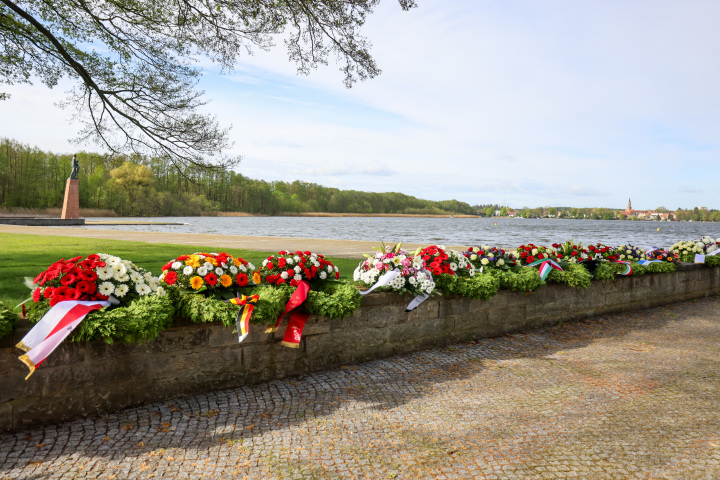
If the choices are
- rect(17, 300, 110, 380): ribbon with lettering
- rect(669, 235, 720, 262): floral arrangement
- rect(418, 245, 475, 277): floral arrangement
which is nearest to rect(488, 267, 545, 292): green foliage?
rect(418, 245, 475, 277): floral arrangement

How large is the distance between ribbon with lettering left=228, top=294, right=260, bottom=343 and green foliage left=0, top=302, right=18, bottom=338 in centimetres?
152

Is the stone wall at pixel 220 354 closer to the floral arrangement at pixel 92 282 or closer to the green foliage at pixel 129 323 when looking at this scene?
the green foliage at pixel 129 323

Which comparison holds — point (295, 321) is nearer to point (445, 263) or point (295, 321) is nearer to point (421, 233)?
point (445, 263)

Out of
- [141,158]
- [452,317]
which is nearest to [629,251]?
[452,317]

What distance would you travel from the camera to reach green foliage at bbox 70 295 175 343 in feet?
11.2

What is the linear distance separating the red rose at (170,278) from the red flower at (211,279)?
0.27 meters

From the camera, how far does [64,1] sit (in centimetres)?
964

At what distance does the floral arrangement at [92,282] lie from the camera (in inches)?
142

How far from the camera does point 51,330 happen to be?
10.7 ft

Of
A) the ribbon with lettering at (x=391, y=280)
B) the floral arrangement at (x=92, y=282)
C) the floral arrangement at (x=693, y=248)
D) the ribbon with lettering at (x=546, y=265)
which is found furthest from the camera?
the floral arrangement at (x=693, y=248)

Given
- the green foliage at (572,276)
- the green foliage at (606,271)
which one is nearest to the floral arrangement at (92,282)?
the green foliage at (572,276)

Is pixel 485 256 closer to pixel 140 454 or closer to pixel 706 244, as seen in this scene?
pixel 140 454

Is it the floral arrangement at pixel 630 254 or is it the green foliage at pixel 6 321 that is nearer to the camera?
the green foliage at pixel 6 321

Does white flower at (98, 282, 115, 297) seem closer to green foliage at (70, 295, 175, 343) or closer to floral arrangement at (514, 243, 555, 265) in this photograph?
green foliage at (70, 295, 175, 343)
